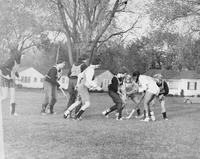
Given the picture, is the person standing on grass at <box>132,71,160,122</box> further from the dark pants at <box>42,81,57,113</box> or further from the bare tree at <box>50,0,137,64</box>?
the bare tree at <box>50,0,137,64</box>

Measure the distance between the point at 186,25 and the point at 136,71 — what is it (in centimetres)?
774

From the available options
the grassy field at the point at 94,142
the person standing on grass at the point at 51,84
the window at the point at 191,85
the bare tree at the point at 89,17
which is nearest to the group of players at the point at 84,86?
the person standing on grass at the point at 51,84

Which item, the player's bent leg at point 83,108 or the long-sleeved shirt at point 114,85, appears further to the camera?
the long-sleeved shirt at point 114,85

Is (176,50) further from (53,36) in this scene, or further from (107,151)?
(107,151)

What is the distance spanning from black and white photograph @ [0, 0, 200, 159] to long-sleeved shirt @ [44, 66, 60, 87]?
0.02 metres

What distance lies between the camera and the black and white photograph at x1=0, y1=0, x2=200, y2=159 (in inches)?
188

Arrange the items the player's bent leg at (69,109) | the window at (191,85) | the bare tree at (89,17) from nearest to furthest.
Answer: the player's bent leg at (69,109) < the bare tree at (89,17) < the window at (191,85)

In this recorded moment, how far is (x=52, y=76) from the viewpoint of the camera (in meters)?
7.98

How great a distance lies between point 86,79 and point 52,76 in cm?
77

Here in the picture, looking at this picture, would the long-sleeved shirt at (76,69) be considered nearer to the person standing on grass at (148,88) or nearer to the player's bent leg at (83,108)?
the player's bent leg at (83,108)

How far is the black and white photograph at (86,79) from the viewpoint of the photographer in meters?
4.79

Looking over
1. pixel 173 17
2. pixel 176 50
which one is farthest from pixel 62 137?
pixel 173 17

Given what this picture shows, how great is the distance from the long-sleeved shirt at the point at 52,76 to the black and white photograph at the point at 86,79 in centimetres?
2

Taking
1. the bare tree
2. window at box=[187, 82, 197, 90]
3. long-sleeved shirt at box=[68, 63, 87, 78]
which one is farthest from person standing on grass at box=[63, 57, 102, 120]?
window at box=[187, 82, 197, 90]
